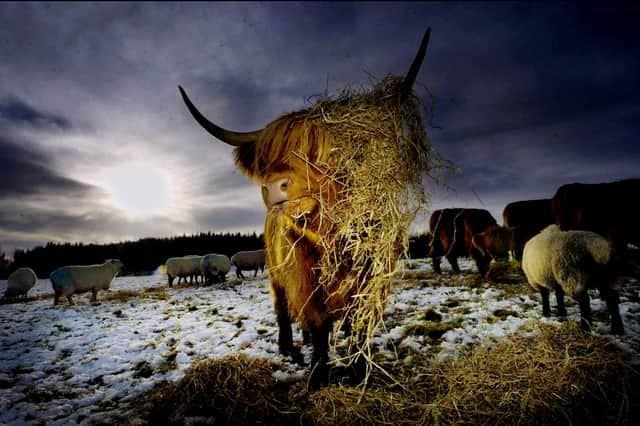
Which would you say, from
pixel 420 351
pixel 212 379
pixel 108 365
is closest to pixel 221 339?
pixel 108 365

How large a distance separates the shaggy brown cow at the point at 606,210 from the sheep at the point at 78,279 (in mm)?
13821

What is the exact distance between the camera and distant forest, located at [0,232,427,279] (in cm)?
2291

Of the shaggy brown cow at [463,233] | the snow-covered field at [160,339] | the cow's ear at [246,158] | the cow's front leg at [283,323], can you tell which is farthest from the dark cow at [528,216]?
the cow's ear at [246,158]

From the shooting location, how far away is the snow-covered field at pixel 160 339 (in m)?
2.79

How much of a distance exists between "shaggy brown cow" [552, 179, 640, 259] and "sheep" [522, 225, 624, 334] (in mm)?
3808

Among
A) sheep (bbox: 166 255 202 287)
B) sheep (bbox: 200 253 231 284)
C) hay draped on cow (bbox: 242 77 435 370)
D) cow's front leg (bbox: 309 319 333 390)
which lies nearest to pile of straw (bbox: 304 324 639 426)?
cow's front leg (bbox: 309 319 333 390)

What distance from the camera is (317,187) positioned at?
2023 millimetres

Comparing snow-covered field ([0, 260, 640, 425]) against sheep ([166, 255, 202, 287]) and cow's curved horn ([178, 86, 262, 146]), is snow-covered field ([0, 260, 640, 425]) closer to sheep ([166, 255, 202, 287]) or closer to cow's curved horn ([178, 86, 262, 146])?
cow's curved horn ([178, 86, 262, 146])

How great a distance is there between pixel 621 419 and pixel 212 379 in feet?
10.6

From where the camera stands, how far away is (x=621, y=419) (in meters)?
1.84

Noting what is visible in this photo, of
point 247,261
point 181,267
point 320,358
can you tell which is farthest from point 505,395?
point 181,267

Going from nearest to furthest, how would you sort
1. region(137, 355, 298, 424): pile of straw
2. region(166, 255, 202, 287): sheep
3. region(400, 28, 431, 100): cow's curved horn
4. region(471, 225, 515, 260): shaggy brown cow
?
region(400, 28, 431, 100): cow's curved horn < region(137, 355, 298, 424): pile of straw < region(471, 225, 515, 260): shaggy brown cow < region(166, 255, 202, 287): sheep

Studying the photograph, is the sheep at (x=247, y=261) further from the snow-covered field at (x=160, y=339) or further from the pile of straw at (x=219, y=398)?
the pile of straw at (x=219, y=398)

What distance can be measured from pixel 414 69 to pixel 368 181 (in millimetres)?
907
